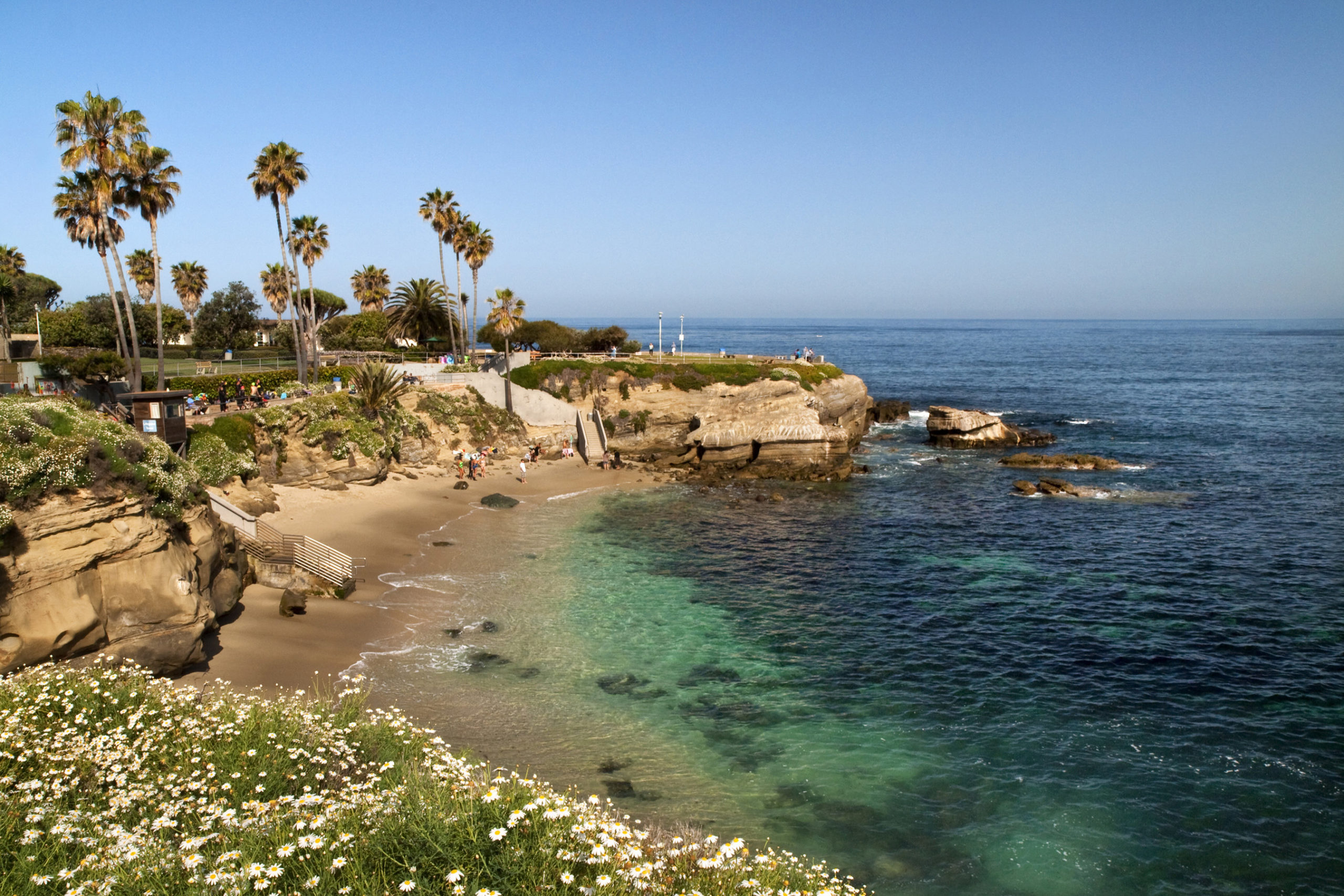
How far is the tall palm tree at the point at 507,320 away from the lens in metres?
55.8

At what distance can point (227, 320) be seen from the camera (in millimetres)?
71312

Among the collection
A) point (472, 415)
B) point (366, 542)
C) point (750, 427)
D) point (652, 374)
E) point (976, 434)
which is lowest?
point (366, 542)

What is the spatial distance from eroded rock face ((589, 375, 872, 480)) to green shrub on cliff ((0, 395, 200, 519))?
3171 centimetres

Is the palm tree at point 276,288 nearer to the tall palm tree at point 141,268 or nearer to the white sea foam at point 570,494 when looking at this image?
the tall palm tree at point 141,268

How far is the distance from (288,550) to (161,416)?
30.0 ft

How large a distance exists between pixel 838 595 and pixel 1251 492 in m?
29.5

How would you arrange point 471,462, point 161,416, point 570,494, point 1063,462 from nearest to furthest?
point 161,416, point 570,494, point 471,462, point 1063,462

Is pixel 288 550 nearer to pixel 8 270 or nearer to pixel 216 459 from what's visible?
pixel 216 459

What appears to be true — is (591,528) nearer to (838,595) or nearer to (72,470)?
(838,595)

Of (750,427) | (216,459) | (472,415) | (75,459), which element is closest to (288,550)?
(75,459)

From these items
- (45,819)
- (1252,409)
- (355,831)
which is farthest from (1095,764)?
(1252,409)

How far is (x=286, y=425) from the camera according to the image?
38.8 meters

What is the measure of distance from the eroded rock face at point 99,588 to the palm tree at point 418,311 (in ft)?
142

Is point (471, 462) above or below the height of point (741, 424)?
below
